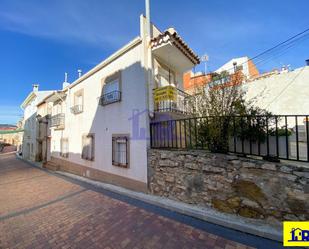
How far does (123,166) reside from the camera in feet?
23.6

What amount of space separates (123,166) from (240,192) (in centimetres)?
479

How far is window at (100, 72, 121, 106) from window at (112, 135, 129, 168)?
191 cm

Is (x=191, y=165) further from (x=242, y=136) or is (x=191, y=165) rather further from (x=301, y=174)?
(x=301, y=174)

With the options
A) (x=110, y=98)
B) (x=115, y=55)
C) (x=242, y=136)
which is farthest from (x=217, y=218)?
(x=115, y=55)

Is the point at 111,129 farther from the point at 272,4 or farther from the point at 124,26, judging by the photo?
the point at 272,4

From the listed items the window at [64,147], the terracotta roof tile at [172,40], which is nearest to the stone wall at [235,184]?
the terracotta roof tile at [172,40]

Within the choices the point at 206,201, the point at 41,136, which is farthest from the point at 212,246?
the point at 41,136

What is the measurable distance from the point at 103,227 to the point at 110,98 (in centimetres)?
568

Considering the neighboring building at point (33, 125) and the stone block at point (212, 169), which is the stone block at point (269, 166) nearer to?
the stone block at point (212, 169)

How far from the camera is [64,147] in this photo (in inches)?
502

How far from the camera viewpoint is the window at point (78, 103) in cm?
1054

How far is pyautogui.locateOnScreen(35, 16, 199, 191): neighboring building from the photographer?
6488mm

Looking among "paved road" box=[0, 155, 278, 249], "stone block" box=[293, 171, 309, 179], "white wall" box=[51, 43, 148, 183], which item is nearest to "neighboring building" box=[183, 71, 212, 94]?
"white wall" box=[51, 43, 148, 183]

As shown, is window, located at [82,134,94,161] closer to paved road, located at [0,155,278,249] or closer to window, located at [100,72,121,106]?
window, located at [100,72,121,106]
